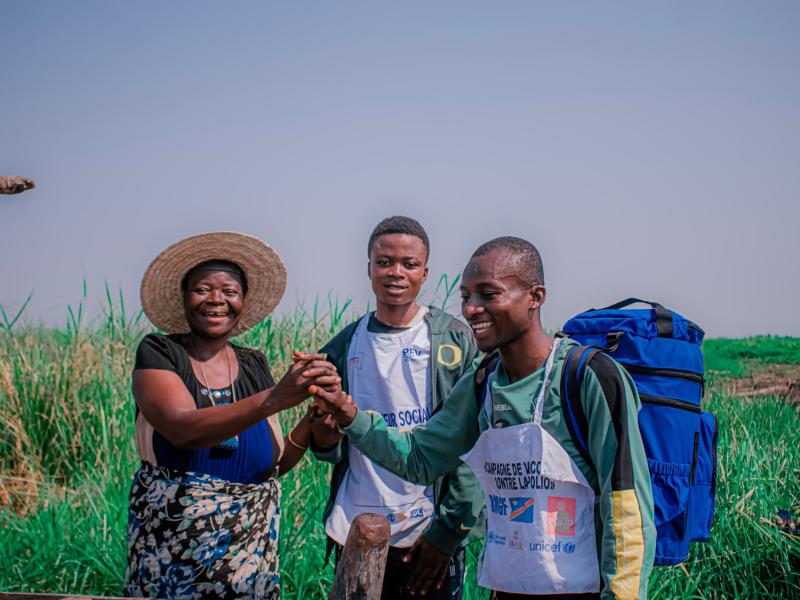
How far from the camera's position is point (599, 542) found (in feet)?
7.74

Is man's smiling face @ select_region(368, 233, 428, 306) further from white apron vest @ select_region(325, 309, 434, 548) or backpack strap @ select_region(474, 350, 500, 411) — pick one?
backpack strap @ select_region(474, 350, 500, 411)

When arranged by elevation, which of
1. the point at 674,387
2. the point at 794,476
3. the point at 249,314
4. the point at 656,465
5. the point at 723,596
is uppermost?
the point at 249,314

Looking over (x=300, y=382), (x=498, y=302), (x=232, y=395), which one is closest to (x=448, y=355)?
(x=300, y=382)

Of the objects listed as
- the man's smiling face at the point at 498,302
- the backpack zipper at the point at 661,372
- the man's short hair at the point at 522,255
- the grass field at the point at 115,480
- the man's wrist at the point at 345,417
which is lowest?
the grass field at the point at 115,480

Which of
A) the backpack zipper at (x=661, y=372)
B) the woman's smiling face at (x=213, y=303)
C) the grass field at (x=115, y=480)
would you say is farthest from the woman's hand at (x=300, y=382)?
the grass field at (x=115, y=480)

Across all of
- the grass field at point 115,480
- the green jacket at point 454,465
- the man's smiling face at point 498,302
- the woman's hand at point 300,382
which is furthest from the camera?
the grass field at point 115,480

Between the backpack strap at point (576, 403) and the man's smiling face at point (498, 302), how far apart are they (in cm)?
25

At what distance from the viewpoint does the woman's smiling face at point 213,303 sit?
3389 millimetres

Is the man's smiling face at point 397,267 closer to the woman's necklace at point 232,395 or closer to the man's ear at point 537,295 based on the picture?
the woman's necklace at point 232,395

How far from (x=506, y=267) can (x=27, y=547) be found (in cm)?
488

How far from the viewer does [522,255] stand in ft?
8.76

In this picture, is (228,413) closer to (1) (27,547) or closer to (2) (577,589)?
(2) (577,589)

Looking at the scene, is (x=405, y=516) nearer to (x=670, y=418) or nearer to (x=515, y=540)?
(x=515, y=540)

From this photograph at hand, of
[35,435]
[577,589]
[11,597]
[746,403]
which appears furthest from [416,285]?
[746,403]
